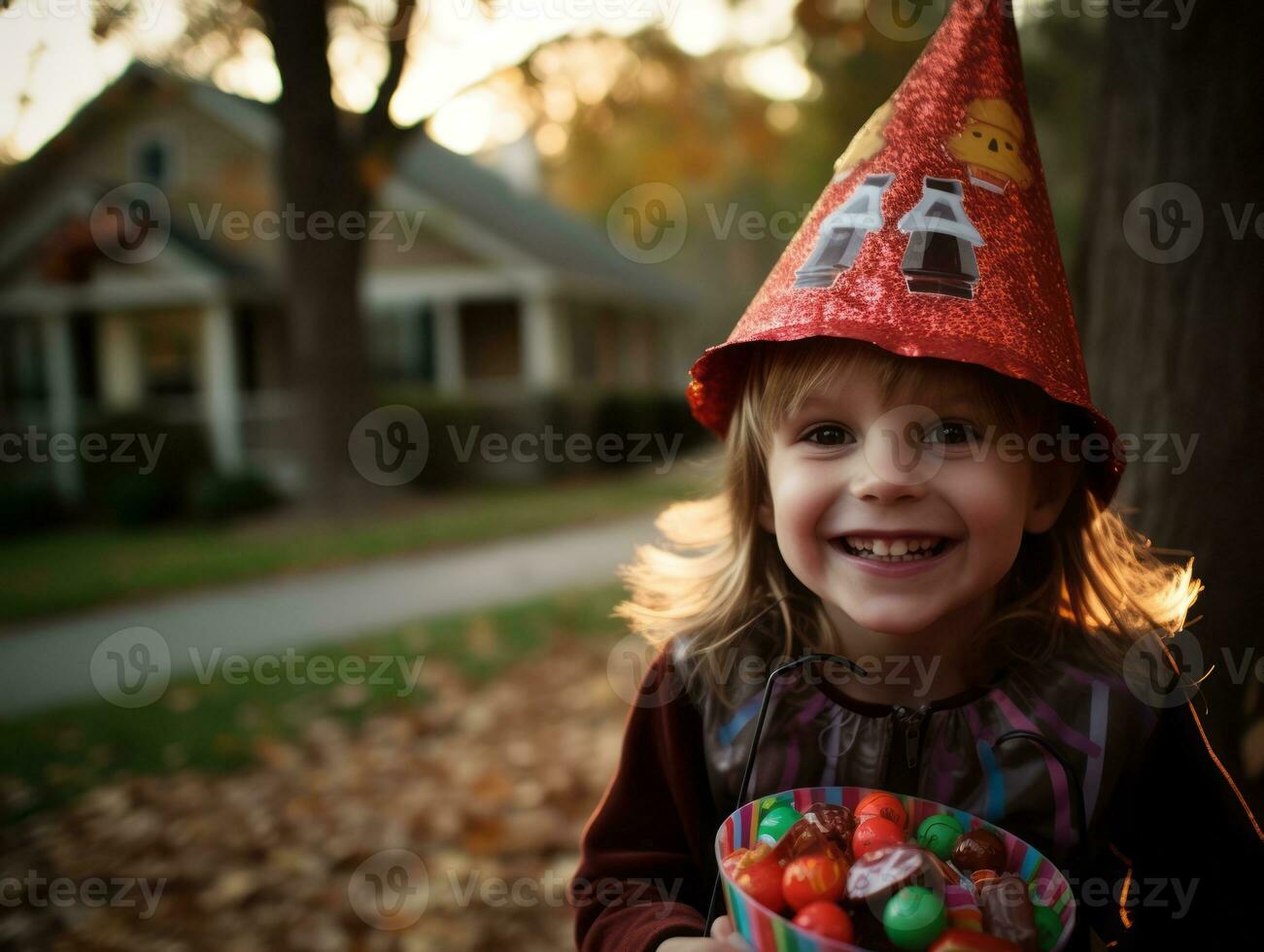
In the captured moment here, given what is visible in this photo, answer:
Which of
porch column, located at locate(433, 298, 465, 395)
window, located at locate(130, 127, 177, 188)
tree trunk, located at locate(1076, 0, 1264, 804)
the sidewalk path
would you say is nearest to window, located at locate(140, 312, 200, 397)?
window, located at locate(130, 127, 177, 188)

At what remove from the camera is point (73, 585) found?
319 inches

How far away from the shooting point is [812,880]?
119 cm

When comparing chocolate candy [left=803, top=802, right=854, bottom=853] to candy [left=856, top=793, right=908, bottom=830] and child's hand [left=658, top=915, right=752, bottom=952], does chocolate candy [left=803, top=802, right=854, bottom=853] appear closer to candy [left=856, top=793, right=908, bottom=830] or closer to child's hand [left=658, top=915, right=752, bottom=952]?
candy [left=856, top=793, right=908, bottom=830]

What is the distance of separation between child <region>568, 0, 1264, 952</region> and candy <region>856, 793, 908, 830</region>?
0.82 feet

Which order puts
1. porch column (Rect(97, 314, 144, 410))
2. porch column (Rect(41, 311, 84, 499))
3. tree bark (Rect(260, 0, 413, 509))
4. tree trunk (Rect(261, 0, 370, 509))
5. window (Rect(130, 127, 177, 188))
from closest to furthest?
tree bark (Rect(260, 0, 413, 509))
tree trunk (Rect(261, 0, 370, 509))
porch column (Rect(41, 311, 84, 499))
porch column (Rect(97, 314, 144, 410))
window (Rect(130, 127, 177, 188))

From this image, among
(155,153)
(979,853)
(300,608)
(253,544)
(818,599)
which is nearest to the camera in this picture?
(979,853)

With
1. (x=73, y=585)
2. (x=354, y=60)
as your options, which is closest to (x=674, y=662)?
(x=354, y=60)

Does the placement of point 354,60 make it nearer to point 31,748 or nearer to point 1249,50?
point 31,748

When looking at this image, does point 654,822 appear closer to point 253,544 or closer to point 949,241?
point 949,241

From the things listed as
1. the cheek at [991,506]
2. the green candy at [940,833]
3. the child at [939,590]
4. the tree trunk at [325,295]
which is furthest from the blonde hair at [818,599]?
the tree trunk at [325,295]

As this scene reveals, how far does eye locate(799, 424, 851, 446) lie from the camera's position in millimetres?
1625

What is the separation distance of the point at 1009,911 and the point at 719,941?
40 centimetres

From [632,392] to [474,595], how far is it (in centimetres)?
1223

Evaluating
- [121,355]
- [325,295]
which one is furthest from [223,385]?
[325,295]
